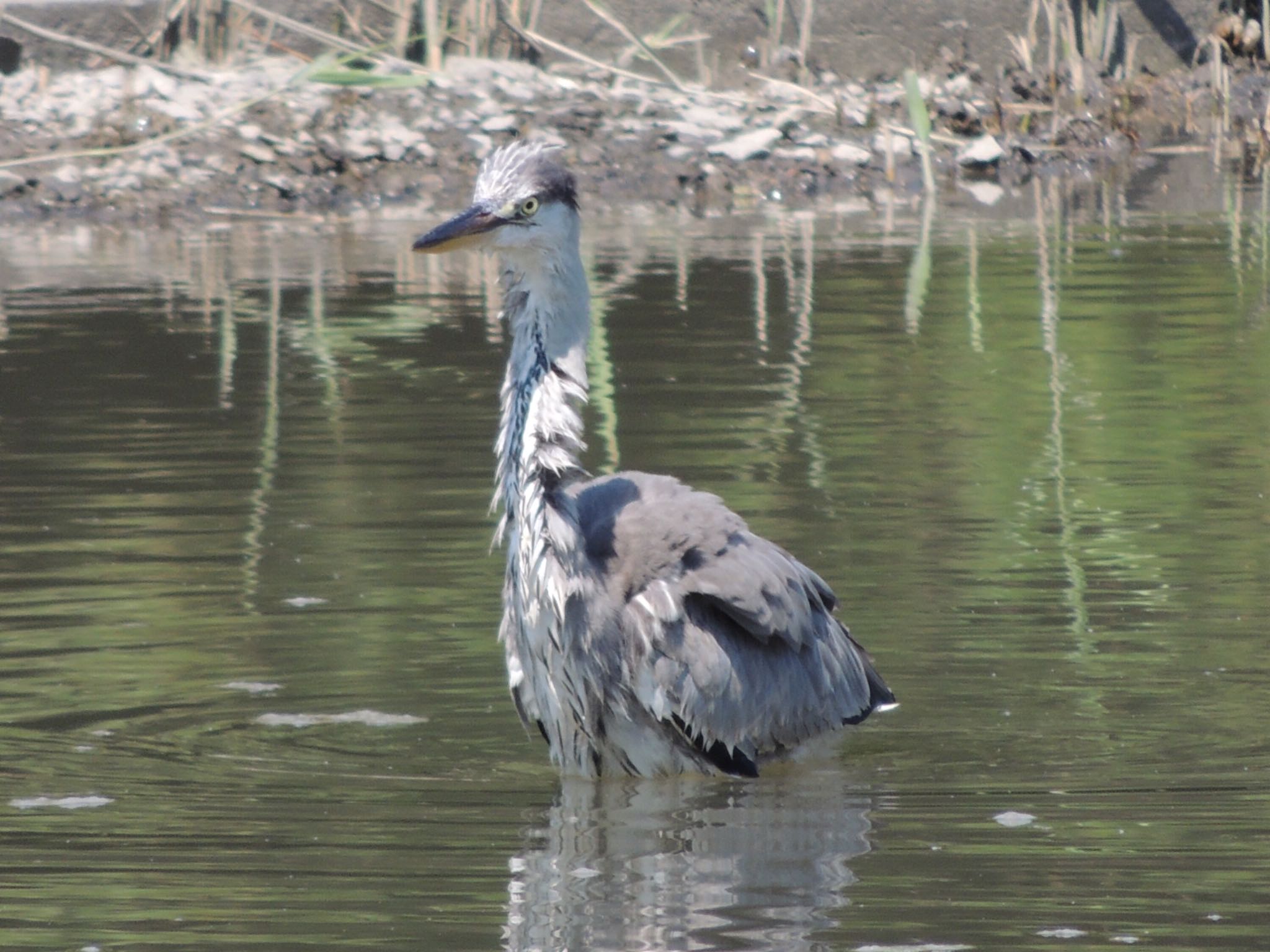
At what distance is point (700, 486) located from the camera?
9812 millimetres

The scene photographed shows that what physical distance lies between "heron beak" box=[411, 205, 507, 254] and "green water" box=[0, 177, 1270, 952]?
146cm

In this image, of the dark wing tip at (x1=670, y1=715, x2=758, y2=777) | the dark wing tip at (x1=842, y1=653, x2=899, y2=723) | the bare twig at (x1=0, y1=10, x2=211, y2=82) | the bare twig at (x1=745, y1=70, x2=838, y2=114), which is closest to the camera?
the dark wing tip at (x1=670, y1=715, x2=758, y2=777)

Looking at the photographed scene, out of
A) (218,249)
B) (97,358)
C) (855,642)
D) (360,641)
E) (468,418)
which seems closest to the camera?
(855,642)

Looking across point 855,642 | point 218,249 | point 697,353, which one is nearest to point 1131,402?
point 697,353

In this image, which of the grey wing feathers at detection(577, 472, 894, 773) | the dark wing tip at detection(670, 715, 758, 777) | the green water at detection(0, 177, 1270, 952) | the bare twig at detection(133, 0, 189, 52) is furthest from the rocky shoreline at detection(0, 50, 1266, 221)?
the dark wing tip at detection(670, 715, 758, 777)

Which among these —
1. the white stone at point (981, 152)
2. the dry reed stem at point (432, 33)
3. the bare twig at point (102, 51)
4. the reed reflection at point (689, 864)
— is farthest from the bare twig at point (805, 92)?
the reed reflection at point (689, 864)

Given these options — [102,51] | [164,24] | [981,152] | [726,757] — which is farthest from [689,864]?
[981,152]

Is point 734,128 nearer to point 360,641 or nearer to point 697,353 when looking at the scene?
point 697,353

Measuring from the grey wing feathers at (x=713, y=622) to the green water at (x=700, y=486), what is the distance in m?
0.17

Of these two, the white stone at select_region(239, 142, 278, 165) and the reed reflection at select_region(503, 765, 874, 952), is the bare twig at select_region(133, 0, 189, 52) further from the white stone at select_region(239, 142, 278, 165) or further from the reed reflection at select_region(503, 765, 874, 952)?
the reed reflection at select_region(503, 765, 874, 952)

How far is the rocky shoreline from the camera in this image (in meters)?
20.2

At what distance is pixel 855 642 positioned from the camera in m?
7.14

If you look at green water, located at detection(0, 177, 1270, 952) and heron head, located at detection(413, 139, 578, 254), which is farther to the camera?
heron head, located at detection(413, 139, 578, 254)

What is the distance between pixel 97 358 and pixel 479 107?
8501mm
